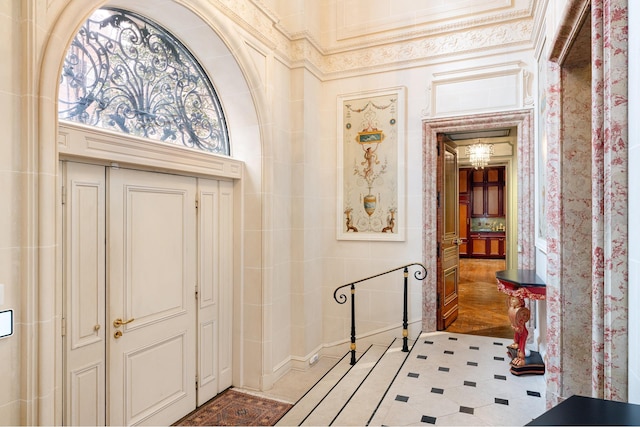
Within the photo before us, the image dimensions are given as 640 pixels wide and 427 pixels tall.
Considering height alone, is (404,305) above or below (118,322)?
below

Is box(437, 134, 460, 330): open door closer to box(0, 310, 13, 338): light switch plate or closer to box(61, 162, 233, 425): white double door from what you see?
box(61, 162, 233, 425): white double door

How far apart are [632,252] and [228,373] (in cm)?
368

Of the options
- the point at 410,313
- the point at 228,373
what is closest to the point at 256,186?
the point at 228,373

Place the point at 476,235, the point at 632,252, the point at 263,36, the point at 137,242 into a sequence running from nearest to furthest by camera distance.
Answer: the point at 632,252, the point at 137,242, the point at 263,36, the point at 476,235

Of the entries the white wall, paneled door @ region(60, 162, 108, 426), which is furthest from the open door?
paneled door @ region(60, 162, 108, 426)

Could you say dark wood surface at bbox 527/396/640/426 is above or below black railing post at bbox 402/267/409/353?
above

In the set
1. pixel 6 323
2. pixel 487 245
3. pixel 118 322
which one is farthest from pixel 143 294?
pixel 487 245

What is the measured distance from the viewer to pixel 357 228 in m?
4.79

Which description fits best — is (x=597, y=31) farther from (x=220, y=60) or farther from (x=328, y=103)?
(x=328, y=103)

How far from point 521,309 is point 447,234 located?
1710 mm

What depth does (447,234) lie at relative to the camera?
496 cm

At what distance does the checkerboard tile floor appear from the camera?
2732 mm

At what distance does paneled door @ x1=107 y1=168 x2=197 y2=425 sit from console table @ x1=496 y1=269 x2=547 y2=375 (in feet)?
9.58

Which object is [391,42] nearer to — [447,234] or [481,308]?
[447,234]
